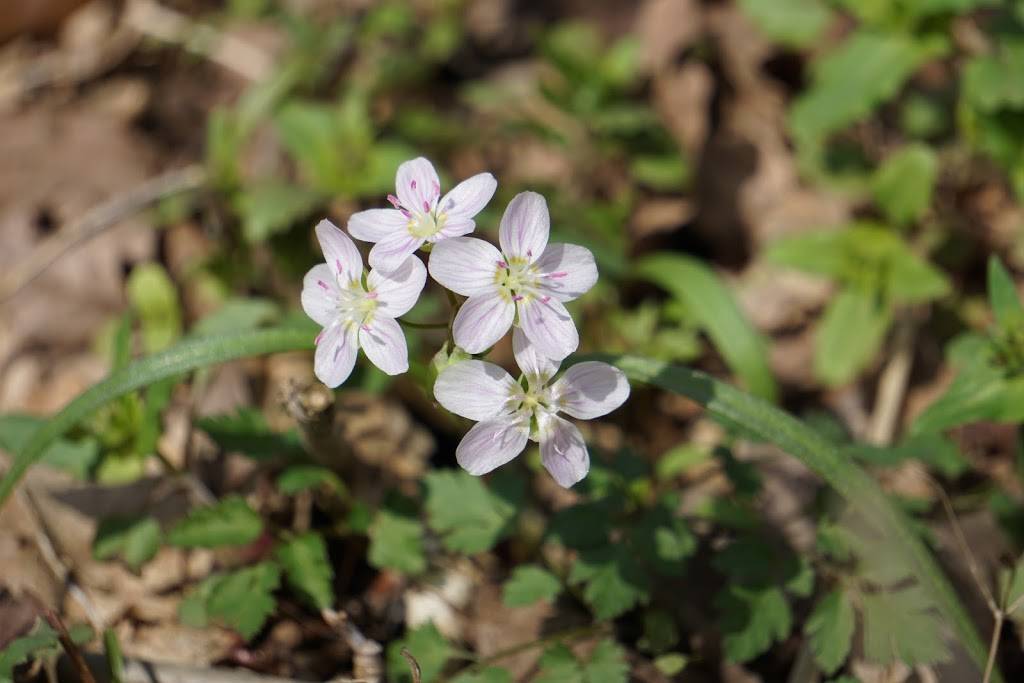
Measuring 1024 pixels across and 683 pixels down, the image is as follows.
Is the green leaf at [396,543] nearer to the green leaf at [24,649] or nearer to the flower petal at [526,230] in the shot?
the green leaf at [24,649]

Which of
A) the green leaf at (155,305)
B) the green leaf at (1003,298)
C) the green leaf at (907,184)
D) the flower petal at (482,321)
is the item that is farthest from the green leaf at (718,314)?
the green leaf at (155,305)

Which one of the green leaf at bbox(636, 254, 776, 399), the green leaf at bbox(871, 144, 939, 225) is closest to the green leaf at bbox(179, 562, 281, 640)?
the green leaf at bbox(636, 254, 776, 399)

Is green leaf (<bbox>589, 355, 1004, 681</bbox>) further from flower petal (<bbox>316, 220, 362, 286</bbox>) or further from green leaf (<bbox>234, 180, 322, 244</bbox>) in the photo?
green leaf (<bbox>234, 180, 322, 244</bbox>)

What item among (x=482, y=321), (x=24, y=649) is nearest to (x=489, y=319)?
(x=482, y=321)

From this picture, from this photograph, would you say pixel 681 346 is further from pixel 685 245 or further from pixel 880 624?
pixel 880 624

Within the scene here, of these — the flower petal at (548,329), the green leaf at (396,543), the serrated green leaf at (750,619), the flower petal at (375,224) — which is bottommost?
the green leaf at (396,543)

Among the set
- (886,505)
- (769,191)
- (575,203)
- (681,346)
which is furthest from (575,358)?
(769,191)

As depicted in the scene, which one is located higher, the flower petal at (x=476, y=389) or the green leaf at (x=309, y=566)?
the flower petal at (x=476, y=389)

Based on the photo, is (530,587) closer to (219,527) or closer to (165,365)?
(219,527)
